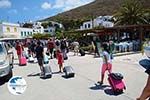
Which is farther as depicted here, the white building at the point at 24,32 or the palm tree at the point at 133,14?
the white building at the point at 24,32

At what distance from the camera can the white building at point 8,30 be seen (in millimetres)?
81181

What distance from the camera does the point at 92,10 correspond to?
167375mm

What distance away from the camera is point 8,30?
85438mm

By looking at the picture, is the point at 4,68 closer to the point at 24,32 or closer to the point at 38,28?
the point at 24,32

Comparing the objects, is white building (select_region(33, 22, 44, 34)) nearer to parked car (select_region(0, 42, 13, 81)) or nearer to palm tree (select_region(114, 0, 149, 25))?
palm tree (select_region(114, 0, 149, 25))

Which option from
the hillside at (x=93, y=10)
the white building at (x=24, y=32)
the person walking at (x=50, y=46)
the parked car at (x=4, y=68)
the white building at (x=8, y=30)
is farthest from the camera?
the hillside at (x=93, y=10)

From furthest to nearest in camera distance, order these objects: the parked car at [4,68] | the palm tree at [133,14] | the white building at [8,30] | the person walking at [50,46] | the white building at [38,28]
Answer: the white building at [38,28] → the white building at [8,30] → the palm tree at [133,14] → the person walking at [50,46] → the parked car at [4,68]

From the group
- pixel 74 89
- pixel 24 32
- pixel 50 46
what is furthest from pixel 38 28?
pixel 74 89

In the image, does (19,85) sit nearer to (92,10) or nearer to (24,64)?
(24,64)

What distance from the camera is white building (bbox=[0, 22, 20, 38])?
8118 cm

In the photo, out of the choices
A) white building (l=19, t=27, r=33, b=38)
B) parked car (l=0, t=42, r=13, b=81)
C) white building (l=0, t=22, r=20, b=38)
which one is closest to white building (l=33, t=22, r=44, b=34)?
white building (l=19, t=27, r=33, b=38)

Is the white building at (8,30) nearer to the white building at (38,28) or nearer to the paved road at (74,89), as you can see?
the white building at (38,28)

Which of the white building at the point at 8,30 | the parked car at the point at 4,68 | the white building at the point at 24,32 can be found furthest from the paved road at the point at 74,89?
the white building at the point at 24,32

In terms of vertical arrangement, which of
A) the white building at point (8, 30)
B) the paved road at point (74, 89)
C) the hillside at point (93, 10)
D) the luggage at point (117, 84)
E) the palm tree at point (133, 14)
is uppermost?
the hillside at point (93, 10)
